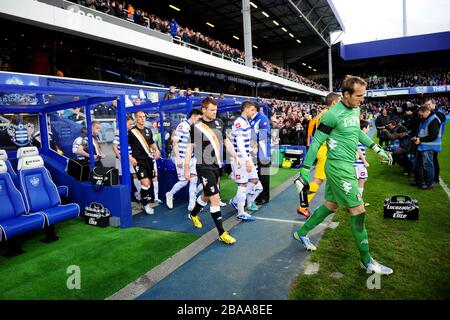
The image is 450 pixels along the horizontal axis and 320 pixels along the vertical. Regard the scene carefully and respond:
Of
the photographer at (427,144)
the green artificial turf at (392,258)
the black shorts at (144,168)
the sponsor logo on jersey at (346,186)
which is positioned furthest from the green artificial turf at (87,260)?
the photographer at (427,144)

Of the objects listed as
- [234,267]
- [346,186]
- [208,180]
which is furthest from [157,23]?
[346,186]

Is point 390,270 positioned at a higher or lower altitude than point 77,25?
lower

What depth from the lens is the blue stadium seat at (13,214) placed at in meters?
4.05

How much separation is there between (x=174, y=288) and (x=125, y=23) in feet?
41.1

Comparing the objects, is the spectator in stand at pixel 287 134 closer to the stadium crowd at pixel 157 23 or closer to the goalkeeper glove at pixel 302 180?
the stadium crowd at pixel 157 23

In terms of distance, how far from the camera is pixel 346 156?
334 centimetres

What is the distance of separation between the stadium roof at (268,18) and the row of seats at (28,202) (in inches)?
851

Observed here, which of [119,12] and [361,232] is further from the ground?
[119,12]

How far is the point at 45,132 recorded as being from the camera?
623 cm

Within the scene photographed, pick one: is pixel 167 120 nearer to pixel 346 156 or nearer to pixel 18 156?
pixel 18 156

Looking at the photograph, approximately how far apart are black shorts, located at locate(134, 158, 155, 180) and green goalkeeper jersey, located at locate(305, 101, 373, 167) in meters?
3.96

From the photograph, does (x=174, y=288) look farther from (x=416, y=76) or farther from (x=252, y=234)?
(x=416, y=76)

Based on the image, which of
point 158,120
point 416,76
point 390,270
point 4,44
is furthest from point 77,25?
point 416,76

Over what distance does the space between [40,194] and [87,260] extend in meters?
1.68
